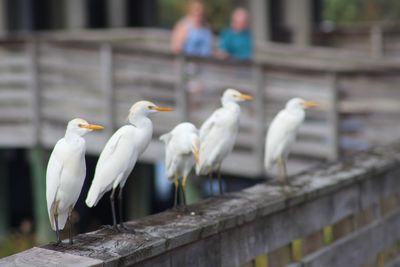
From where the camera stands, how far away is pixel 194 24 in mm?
11562

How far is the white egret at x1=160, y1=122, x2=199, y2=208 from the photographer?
4277mm

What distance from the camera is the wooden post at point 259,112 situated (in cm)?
1066

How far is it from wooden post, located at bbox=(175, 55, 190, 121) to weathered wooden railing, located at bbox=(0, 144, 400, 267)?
174 inches

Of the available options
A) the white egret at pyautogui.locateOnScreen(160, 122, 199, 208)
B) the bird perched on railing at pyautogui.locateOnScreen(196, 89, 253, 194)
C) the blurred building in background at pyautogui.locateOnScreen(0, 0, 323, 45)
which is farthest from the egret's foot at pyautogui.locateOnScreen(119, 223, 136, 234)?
the blurred building in background at pyautogui.locateOnScreen(0, 0, 323, 45)

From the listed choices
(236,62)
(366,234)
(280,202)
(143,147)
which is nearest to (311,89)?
(236,62)

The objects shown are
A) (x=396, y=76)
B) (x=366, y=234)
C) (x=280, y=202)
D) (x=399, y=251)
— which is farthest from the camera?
(x=396, y=76)

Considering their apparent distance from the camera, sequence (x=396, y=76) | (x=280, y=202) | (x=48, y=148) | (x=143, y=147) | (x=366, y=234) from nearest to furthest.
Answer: (x=143, y=147)
(x=280, y=202)
(x=366, y=234)
(x=396, y=76)
(x=48, y=148)

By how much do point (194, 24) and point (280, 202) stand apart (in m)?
7.14

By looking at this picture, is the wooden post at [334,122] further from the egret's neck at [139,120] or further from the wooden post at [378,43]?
the wooden post at [378,43]

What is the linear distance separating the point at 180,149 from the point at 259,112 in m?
6.43

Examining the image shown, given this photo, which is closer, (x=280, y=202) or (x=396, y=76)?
(x=280, y=202)

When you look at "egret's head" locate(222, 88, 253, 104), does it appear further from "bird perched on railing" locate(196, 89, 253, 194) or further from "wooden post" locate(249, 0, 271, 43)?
"wooden post" locate(249, 0, 271, 43)

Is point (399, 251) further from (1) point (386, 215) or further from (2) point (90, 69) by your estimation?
(2) point (90, 69)

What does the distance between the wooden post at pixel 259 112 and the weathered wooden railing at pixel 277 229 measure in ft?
12.5
